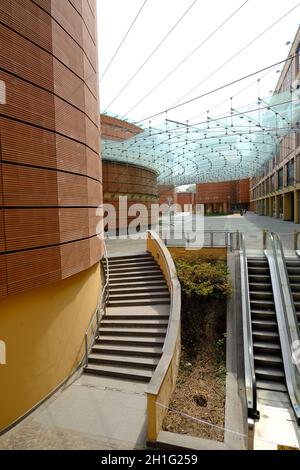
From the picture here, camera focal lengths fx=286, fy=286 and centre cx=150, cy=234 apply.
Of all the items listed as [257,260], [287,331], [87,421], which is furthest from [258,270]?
[87,421]

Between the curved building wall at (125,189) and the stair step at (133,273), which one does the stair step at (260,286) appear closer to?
the stair step at (133,273)

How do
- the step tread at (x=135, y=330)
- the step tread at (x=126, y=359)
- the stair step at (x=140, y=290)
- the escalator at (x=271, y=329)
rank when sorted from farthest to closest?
the stair step at (x=140, y=290), the step tread at (x=135, y=330), the step tread at (x=126, y=359), the escalator at (x=271, y=329)

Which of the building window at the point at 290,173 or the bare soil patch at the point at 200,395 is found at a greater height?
the building window at the point at 290,173

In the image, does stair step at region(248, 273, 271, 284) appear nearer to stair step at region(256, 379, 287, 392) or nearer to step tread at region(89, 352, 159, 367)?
stair step at region(256, 379, 287, 392)

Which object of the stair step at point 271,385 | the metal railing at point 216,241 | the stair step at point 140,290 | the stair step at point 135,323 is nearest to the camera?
the stair step at point 271,385

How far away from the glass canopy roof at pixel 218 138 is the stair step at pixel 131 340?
1245cm

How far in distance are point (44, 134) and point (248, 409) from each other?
6617mm

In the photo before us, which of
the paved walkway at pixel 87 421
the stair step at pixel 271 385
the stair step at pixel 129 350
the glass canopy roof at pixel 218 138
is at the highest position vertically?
the glass canopy roof at pixel 218 138

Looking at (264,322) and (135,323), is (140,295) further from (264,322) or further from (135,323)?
(264,322)

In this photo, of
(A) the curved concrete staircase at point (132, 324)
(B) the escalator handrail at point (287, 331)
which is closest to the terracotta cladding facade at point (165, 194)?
(A) the curved concrete staircase at point (132, 324)

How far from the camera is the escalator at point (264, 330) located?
21.3ft

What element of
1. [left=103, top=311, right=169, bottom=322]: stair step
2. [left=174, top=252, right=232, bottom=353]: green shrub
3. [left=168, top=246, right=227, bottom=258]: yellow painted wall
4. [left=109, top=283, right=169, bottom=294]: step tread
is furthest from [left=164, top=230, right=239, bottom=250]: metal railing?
[left=103, top=311, right=169, bottom=322]: stair step

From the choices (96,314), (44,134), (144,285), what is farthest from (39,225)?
(144,285)
